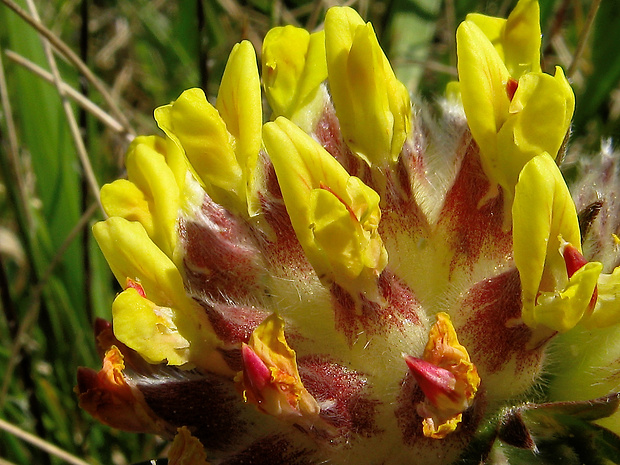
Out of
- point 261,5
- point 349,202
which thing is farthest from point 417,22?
point 349,202

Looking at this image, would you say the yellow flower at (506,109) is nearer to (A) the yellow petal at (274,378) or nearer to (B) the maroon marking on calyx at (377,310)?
(B) the maroon marking on calyx at (377,310)

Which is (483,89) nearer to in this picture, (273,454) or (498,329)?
(498,329)

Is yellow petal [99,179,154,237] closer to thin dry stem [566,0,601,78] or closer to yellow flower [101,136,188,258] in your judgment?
yellow flower [101,136,188,258]

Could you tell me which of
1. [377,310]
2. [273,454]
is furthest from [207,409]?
[377,310]

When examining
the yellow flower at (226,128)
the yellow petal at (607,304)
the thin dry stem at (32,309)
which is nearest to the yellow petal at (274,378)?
the yellow flower at (226,128)

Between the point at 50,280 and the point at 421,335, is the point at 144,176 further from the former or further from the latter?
the point at 50,280

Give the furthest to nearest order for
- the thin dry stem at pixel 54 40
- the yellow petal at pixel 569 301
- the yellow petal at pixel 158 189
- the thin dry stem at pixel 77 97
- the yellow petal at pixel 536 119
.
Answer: the thin dry stem at pixel 77 97, the thin dry stem at pixel 54 40, the yellow petal at pixel 158 189, the yellow petal at pixel 536 119, the yellow petal at pixel 569 301

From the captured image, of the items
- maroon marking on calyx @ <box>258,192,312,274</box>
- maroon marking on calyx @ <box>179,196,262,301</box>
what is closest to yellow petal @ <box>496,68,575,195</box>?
maroon marking on calyx @ <box>258,192,312,274</box>
